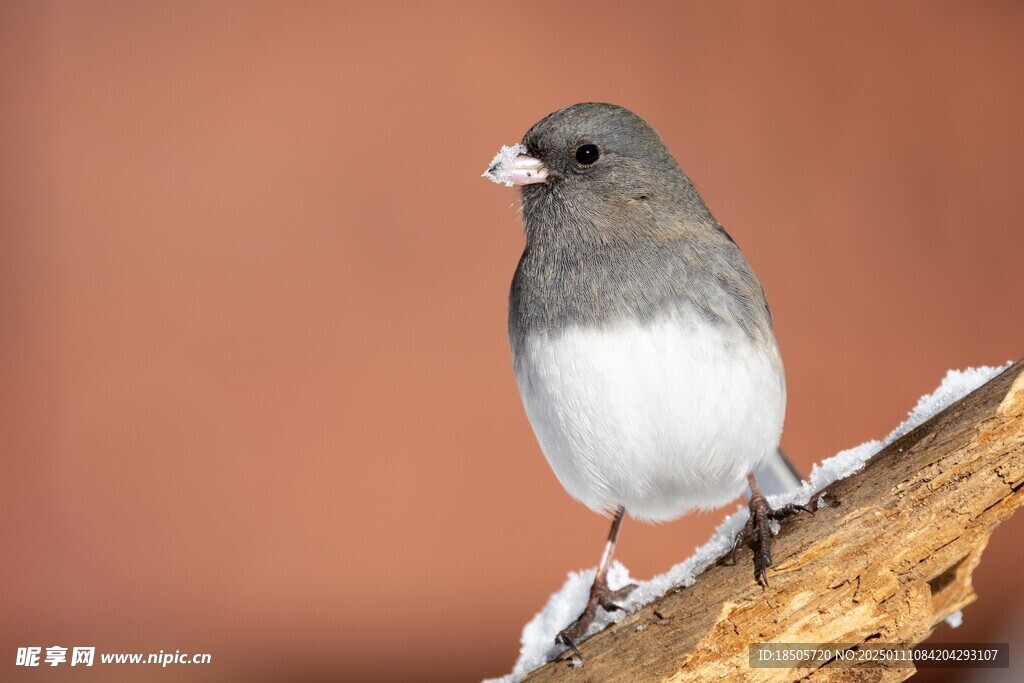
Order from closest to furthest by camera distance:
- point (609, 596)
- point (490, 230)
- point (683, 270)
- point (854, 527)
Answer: point (854, 527) → point (683, 270) → point (609, 596) → point (490, 230)

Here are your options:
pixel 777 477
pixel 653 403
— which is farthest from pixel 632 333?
pixel 777 477

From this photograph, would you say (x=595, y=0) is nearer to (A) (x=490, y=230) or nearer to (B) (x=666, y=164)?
(A) (x=490, y=230)

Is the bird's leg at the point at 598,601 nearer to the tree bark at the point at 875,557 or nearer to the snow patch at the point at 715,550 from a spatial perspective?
the snow patch at the point at 715,550

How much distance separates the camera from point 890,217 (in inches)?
107

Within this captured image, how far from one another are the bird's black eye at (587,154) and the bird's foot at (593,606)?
1.94 ft

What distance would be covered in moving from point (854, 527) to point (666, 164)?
0.56 metres

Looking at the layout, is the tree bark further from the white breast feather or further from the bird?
the white breast feather

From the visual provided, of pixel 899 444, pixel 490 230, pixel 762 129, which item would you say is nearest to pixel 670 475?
pixel 899 444

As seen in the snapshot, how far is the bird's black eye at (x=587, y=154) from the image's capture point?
1352 mm

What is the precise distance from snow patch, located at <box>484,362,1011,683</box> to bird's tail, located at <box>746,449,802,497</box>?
0.12 meters

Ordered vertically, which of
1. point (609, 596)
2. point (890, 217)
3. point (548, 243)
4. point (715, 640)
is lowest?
point (715, 640)

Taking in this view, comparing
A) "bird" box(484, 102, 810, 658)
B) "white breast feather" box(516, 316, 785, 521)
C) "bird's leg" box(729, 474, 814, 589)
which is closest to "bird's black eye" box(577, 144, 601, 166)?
"bird" box(484, 102, 810, 658)

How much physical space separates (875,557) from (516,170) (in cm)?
67

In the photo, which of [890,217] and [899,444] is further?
[890,217]
